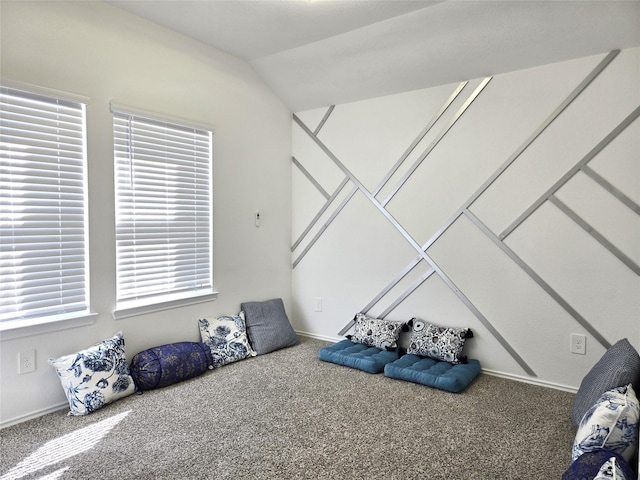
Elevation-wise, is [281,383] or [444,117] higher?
[444,117]

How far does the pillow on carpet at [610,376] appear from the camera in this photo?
206cm

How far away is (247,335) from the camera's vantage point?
383 centimetres

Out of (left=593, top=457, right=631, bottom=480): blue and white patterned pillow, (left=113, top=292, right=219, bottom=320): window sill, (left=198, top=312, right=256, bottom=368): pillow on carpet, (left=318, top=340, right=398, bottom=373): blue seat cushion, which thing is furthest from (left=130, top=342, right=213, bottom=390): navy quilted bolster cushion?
(left=593, top=457, right=631, bottom=480): blue and white patterned pillow

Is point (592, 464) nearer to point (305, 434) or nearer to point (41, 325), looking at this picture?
point (305, 434)

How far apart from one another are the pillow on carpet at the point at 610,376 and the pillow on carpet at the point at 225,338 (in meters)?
2.47

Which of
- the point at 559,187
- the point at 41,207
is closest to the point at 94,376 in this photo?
the point at 41,207

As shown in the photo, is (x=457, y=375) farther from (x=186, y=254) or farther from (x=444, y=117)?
(x=186, y=254)

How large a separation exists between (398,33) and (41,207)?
2.70 metres

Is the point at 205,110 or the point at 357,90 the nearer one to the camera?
the point at 205,110

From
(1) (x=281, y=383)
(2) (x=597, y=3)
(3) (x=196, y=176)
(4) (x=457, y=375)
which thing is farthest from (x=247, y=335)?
(2) (x=597, y=3)

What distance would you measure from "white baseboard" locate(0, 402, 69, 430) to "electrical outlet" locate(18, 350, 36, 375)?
0.26 m

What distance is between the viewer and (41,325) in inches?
100.0

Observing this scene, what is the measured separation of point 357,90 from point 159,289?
244 centimetres

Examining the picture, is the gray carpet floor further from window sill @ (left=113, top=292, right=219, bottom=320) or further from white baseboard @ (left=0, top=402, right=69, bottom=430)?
window sill @ (left=113, top=292, right=219, bottom=320)
